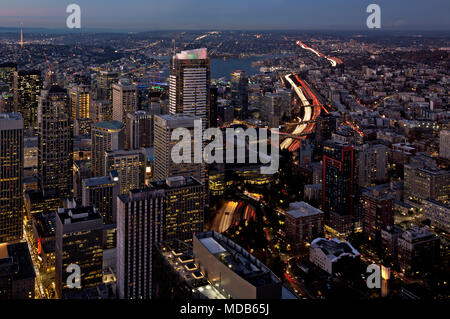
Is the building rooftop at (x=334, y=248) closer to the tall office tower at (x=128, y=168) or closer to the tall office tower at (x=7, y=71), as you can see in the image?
the tall office tower at (x=128, y=168)

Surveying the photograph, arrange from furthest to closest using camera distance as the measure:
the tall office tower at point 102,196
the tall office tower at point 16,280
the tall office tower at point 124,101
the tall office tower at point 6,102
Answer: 1. the tall office tower at point 6,102
2. the tall office tower at point 124,101
3. the tall office tower at point 102,196
4. the tall office tower at point 16,280

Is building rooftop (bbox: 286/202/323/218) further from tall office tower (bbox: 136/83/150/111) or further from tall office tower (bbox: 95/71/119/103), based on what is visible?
tall office tower (bbox: 95/71/119/103)

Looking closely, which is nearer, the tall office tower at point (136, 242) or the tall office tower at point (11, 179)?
the tall office tower at point (136, 242)

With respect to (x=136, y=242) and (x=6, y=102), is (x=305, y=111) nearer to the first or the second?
(x=6, y=102)

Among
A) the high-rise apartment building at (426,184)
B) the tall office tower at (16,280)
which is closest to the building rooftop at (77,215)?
the tall office tower at (16,280)

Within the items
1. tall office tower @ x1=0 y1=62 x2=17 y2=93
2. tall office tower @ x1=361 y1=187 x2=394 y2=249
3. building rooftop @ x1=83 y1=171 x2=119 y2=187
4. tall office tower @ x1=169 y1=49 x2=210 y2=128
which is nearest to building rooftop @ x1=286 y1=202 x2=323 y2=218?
tall office tower @ x1=361 y1=187 x2=394 y2=249
